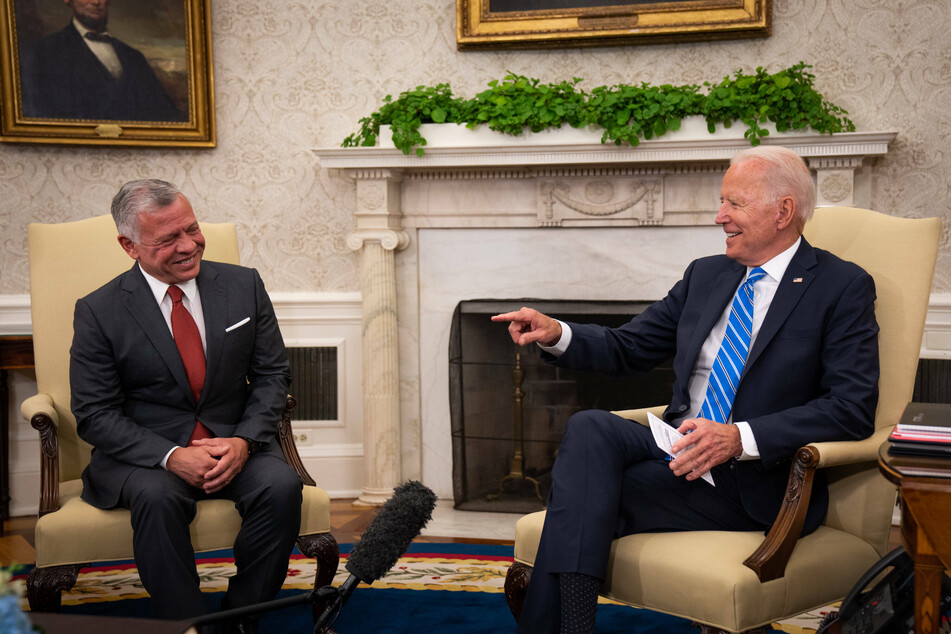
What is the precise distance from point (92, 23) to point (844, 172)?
141 inches

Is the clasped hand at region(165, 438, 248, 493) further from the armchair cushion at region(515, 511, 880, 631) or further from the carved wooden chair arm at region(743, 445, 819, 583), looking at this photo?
the carved wooden chair arm at region(743, 445, 819, 583)

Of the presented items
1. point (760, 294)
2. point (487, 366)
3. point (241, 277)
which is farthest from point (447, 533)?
point (760, 294)

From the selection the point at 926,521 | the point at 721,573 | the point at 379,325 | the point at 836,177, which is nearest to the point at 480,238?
the point at 379,325

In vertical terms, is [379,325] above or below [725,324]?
below

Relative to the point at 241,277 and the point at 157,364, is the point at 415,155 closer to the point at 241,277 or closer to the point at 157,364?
the point at 241,277

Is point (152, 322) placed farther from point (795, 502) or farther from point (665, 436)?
point (795, 502)

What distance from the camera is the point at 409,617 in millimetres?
2840

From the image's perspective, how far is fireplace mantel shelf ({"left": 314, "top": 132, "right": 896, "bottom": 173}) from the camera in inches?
143

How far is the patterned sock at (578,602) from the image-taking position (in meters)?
1.98

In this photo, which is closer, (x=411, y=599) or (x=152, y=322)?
(x=152, y=322)

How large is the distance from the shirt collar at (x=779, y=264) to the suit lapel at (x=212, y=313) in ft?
5.23

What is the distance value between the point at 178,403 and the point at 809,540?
70.4 inches

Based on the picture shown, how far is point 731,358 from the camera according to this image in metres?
2.31

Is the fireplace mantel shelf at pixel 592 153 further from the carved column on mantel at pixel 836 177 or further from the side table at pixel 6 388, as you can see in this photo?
the side table at pixel 6 388
